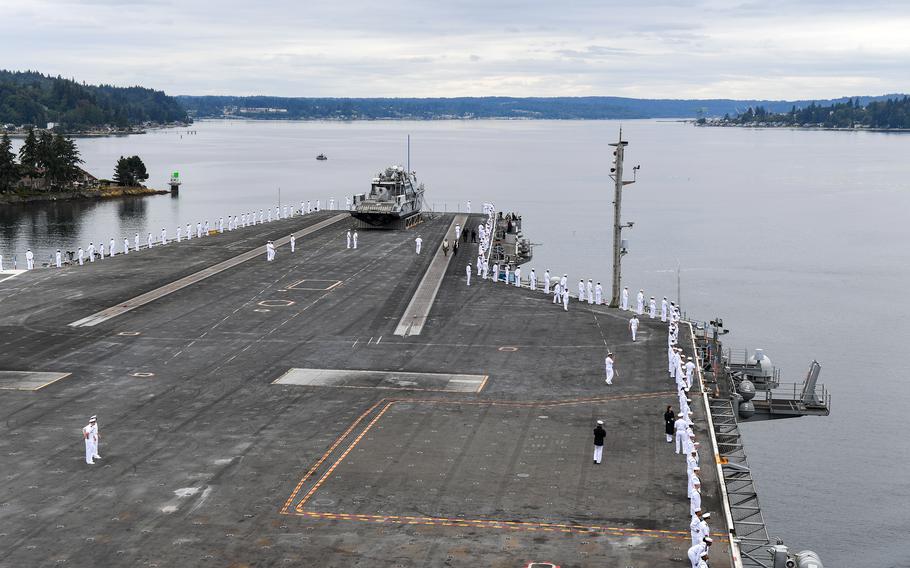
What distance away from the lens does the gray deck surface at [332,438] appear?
76.6 ft

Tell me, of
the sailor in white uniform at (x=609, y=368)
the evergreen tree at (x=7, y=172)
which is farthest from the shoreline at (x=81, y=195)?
the sailor in white uniform at (x=609, y=368)

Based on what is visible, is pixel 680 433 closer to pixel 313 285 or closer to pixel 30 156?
pixel 313 285

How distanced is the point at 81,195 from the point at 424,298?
127053 mm

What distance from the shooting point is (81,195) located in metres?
166

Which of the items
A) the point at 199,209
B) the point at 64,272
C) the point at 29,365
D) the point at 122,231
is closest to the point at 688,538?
the point at 29,365

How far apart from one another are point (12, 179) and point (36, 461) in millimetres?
143952

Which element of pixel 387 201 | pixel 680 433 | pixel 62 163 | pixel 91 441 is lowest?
pixel 91 441

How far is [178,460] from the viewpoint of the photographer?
29.0 metres

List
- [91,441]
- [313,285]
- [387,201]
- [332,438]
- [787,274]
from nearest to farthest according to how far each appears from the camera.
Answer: [91,441] < [332,438] < [313,285] < [387,201] < [787,274]

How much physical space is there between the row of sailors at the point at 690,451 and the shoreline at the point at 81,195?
136 metres

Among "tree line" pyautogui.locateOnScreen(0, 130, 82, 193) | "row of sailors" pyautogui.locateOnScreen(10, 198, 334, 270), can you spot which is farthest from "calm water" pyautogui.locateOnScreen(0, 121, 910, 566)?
"row of sailors" pyautogui.locateOnScreen(10, 198, 334, 270)

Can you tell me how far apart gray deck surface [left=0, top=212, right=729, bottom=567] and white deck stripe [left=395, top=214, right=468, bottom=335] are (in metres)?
0.56

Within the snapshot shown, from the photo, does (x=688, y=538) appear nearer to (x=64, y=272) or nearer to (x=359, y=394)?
(x=359, y=394)

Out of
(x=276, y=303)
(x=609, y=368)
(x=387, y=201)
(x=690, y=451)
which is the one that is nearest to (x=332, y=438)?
(x=690, y=451)
